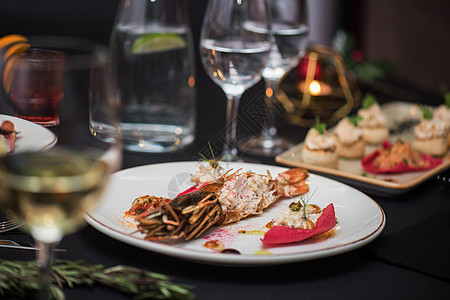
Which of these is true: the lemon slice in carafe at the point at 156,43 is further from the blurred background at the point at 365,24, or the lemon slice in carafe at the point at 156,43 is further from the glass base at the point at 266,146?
the blurred background at the point at 365,24

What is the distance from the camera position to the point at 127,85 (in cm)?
151

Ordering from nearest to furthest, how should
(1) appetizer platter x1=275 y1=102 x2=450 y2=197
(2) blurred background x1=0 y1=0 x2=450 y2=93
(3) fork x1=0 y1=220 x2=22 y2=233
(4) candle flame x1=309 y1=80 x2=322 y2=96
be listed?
1. (3) fork x1=0 y1=220 x2=22 y2=233
2. (1) appetizer platter x1=275 y1=102 x2=450 y2=197
3. (4) candle flame x1=309 y1=80 x2=322 y2=96
4. (2) blurred background x1=0 y1=0 x2=450 y2=93

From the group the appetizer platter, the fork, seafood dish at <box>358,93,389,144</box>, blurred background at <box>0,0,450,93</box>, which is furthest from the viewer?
blurred background at <box>0,0,450,93</box>

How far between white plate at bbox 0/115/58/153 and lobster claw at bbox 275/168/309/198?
493 millimetres

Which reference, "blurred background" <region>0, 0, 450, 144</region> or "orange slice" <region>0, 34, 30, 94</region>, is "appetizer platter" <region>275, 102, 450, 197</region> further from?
"orange slice" <region>0, 34, 30, 94</region>

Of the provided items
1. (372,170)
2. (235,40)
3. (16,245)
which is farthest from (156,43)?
(16,245)

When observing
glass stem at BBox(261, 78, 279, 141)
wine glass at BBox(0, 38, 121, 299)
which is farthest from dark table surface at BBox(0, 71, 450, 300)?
glass stem at BBox(261, 78, 279, 141)

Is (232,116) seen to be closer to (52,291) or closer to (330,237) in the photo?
(330,237)

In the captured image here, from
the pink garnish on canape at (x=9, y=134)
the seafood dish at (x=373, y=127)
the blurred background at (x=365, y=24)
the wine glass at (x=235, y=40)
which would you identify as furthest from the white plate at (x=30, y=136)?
the blurred background at (x=365, y=24)

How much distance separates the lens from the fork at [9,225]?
93 centimetres

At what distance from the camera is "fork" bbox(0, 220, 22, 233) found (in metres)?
0.93

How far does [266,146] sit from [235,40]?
0.37m

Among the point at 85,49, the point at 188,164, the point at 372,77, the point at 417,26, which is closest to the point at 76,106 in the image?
the point at 85,49

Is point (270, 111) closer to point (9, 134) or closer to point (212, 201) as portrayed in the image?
point (212, 201)
